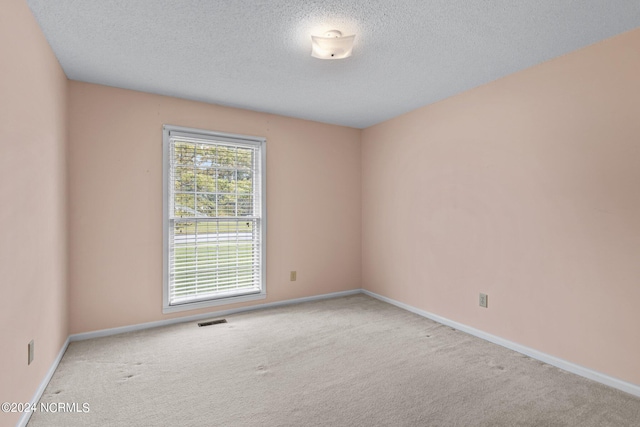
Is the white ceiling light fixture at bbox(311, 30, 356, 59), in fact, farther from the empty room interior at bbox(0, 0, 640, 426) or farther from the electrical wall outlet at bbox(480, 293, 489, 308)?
the electrical wall outlet at bbox(480, 293, 489, 308)

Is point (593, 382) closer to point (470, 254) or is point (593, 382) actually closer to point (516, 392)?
point (516, 392)

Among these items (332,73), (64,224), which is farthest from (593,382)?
(64,224)

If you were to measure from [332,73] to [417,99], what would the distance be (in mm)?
1148

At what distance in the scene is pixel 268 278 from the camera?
4.00 metres

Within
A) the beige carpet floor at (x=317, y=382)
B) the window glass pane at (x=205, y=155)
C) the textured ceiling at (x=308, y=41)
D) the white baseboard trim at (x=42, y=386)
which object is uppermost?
the textured ceiling at (x=308, y=41)

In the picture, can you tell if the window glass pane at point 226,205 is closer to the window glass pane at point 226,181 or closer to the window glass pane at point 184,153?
the window glass pane at point 226,181

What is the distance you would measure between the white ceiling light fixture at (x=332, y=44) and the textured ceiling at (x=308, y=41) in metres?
0.05

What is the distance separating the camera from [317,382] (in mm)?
2289

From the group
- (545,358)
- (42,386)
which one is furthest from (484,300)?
(42,386)

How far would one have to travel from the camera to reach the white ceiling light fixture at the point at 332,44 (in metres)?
2.20

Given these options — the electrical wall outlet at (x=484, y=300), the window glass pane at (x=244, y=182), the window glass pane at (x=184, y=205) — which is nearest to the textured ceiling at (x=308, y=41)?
the window glass pane at (x=244, y=182)

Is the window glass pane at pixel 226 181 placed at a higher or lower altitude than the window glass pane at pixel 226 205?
higher

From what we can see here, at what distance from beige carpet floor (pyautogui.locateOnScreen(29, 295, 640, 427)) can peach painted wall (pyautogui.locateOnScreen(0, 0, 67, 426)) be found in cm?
38

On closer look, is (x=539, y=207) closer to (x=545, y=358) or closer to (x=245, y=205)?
(x=545, y=358)
